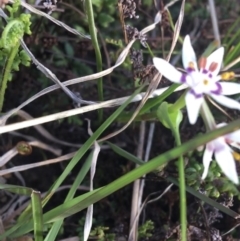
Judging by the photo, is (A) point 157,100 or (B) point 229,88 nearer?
(B) point 229,88

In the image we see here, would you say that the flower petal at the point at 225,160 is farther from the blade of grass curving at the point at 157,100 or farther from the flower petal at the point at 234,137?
the blade of grass curving at the point at 157,100

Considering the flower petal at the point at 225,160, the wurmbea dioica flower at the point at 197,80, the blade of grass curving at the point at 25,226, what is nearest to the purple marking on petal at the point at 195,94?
the wurmbea dioica flower at the point at 197,80

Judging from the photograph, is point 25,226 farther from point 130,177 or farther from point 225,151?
point 225,151

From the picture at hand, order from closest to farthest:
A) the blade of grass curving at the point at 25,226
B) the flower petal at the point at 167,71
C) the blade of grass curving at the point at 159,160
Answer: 1. the blade of grass curving at the point at 159,160
2. the flower petal at the point at 167,71
3. the blade of grass curving at the point at 25,226

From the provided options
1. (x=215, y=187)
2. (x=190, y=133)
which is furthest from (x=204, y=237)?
(x=190, y=133)

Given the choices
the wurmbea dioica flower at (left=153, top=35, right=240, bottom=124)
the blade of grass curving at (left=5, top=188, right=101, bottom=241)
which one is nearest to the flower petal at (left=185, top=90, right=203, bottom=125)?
the wurmbea dioica flower at (left=153, top=35, right=240, bottom=124)

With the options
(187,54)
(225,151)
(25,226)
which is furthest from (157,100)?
(25,226)
